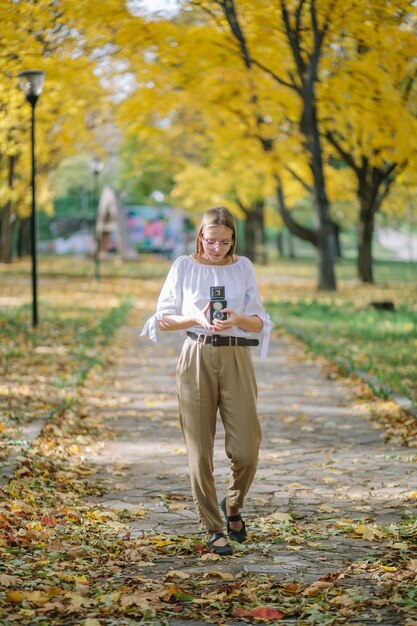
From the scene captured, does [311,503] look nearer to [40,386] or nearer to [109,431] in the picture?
[109,431]

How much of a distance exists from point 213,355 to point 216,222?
2.35ft

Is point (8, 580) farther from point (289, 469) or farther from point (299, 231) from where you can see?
point (299, 231)

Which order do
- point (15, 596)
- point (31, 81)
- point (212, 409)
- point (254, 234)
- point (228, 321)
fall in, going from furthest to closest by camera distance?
point (254, 234), point (31, 81), point (212, 409), point (228, 321), point (15, 596)

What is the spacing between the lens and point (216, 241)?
5242 millimetres

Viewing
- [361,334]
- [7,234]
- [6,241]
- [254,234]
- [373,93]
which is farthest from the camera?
[254,234]

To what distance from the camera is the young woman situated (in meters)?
5.25

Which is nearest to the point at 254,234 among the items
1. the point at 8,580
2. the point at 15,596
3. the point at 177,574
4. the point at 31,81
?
the point at 31,81

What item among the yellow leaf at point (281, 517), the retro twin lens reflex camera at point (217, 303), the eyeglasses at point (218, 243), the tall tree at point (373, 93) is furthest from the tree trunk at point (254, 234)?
the retro twin lens reflex camera at point (217, 303)

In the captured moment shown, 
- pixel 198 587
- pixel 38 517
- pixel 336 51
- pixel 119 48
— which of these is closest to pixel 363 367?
pixel 38 517

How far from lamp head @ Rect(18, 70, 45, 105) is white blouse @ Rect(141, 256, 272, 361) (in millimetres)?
10747

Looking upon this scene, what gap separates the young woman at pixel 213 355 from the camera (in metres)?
5.25

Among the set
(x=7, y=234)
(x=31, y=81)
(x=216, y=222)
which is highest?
(x=31, y=81)

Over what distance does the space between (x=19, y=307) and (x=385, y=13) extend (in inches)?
389

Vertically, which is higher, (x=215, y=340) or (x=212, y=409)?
(x=215, y=340)
